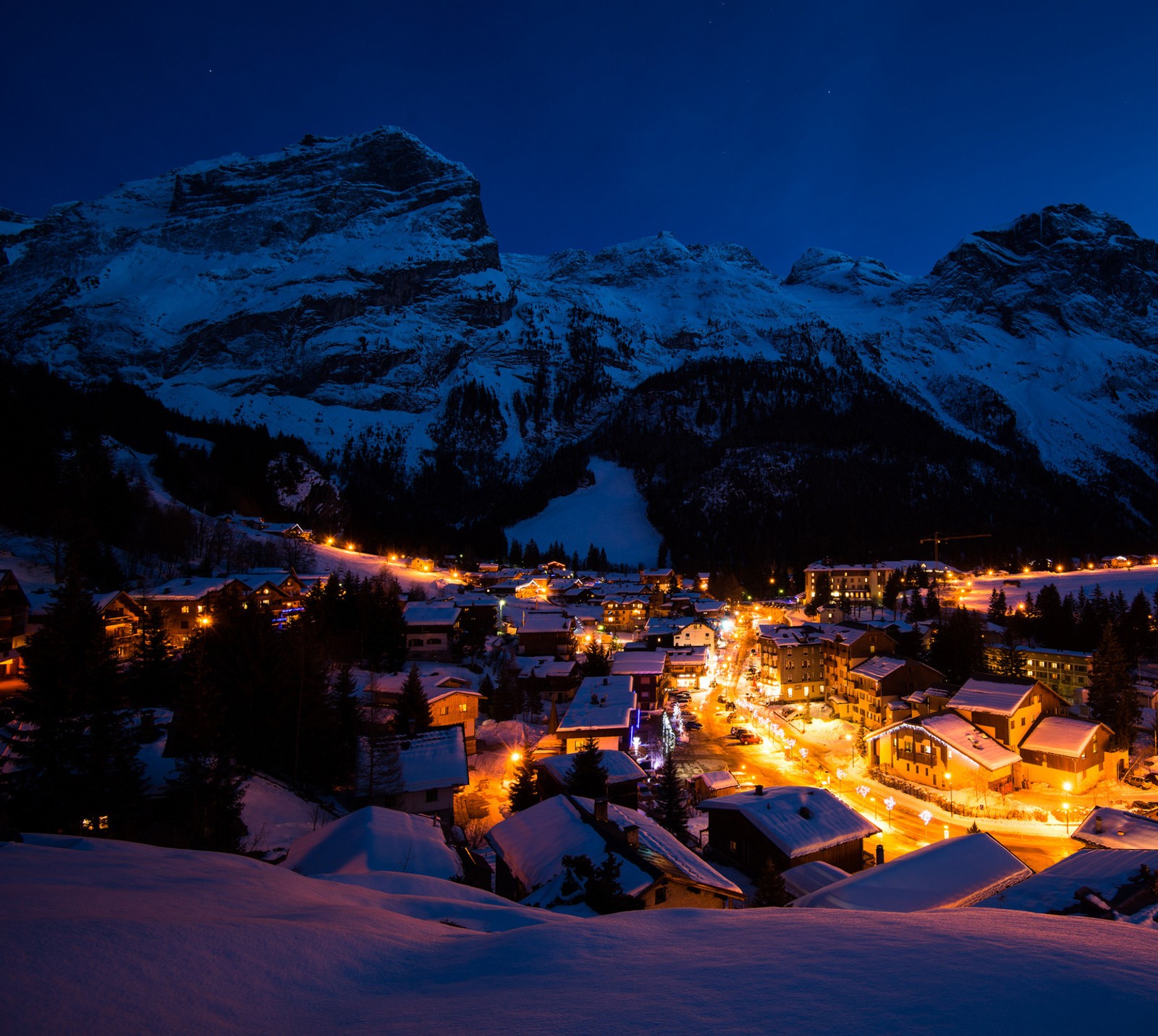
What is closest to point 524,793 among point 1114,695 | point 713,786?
point 713,786

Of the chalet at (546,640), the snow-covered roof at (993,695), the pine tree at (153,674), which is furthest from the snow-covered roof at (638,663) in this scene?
the pine tree at (153,674)

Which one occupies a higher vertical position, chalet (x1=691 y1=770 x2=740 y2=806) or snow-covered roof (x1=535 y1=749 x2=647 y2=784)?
snow-covered roof (x1=535 y1=749 x2=647 y2=784)

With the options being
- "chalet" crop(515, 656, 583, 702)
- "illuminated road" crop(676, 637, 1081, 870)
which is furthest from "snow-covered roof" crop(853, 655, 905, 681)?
"chalet" crop(515, 656, 583, 702)

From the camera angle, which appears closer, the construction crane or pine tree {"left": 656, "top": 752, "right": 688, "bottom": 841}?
pine tree {"left": 656, "top": 752, "right": 688, "bottom": 841}

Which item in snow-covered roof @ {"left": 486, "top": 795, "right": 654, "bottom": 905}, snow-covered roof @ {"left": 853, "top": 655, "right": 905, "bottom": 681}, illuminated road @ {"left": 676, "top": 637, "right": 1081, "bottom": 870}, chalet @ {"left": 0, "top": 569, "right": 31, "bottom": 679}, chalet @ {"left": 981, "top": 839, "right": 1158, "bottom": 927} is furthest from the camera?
snow-covered roof @ {"left": 853, "top": 655, "right": 905, "bottom": 681}

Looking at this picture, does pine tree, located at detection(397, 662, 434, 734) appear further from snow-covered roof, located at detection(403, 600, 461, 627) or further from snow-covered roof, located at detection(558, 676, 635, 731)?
snow-covered roof, located at detection(403, 600, 461, 627)

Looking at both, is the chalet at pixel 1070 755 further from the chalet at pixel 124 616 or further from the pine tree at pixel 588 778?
the chalet at pixel 124 616

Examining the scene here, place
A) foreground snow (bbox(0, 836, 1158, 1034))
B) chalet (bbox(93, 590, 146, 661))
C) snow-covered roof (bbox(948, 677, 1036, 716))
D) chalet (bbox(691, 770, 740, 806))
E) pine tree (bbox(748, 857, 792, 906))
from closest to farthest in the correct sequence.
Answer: foreground snow (bbox(0, 836, 1158, 1034)) < pine tree (bbox(748, 857, 792, 906)) < chalet (bbox(691, 770, 740, 806)) < snow-covered roof (bbox(948, 677, 1036, 716)) < chalet (bbox(93, 590, 146, 661))
